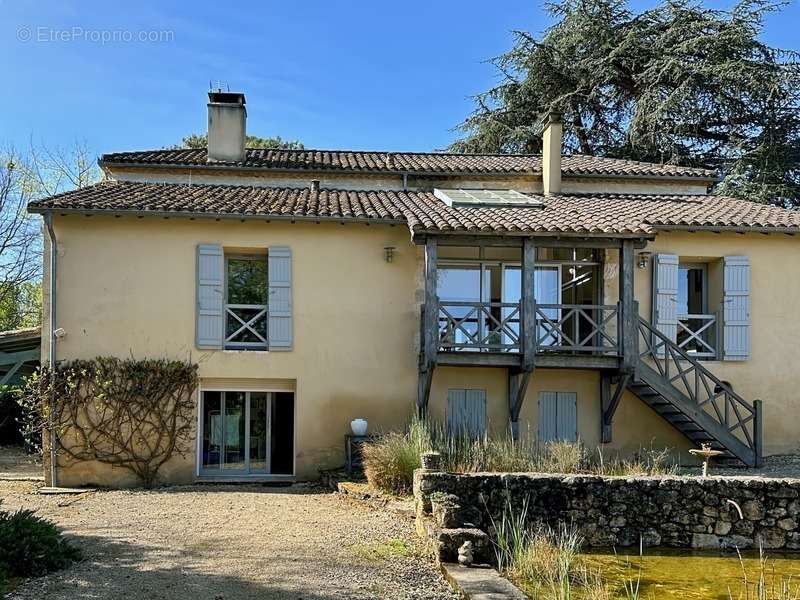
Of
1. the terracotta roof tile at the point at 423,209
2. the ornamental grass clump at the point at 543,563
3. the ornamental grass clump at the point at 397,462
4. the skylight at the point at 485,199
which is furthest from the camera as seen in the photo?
the skylight at the point at 485,199

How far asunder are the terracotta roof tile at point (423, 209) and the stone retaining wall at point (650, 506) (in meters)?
4.47

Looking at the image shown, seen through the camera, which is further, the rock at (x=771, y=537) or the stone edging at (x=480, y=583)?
the rock at (x=771, y=537)

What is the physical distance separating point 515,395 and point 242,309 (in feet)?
17.0

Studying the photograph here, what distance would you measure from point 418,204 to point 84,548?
8.91 m

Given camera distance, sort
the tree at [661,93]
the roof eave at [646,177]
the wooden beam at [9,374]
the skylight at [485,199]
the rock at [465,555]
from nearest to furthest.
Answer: the rock at [465,555] < the skylight at [485,199] < the wooden beam at [9,374] < the roof eave at [646,177] < the tree at [661,93]

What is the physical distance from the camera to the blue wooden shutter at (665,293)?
46.1ft

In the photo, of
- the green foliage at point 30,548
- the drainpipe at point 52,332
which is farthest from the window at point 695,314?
the drainpipe at point 52,332

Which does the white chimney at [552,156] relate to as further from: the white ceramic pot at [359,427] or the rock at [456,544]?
the rock at [456,544]

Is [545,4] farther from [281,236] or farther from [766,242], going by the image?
[281,236]

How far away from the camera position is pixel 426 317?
12.7m

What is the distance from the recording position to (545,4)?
27.2 m

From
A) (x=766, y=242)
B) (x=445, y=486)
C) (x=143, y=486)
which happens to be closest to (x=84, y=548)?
(x=445, y=486)

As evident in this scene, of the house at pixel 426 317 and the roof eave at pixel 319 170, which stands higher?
the roof eave at pixel 319 170

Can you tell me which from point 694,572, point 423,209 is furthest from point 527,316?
→ point 694,572
